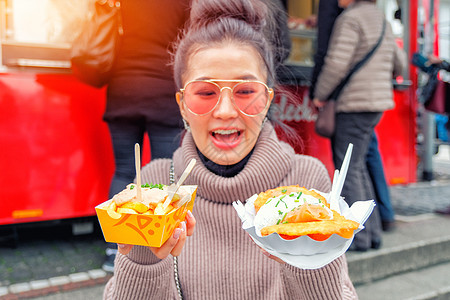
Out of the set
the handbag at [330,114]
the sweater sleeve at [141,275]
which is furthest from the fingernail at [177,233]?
the handbag at [330,114]

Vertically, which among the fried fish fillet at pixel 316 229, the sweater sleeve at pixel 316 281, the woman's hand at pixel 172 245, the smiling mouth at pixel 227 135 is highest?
the smiling mouth at pixel 227 135

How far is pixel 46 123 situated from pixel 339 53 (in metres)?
2.32

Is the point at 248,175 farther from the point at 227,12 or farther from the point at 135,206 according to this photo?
the point at 227,12

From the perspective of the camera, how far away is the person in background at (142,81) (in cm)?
279

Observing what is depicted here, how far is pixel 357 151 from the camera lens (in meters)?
3.36

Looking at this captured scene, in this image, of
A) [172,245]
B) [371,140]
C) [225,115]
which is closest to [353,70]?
[371,140]

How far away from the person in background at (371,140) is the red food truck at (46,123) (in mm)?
889

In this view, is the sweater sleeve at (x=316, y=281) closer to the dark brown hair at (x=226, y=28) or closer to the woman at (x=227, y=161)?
the woman at (x=227, y=161)

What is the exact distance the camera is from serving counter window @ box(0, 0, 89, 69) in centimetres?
312

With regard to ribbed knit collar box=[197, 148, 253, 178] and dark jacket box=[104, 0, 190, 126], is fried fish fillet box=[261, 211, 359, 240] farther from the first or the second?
dark jacket box=[104, 0, 190, 126]

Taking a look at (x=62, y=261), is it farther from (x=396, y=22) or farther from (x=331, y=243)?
(x=396, y=22)

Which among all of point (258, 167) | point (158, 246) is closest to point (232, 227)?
point (258, 167)

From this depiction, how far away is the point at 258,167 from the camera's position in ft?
5.54

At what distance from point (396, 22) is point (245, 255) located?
14.3 ft
